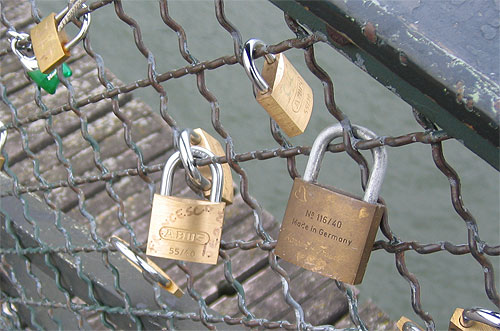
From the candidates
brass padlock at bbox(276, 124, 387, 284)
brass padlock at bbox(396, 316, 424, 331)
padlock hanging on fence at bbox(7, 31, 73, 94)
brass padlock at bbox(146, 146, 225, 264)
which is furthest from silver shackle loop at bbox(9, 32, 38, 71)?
brass padlock at bbox(396, 316, 424, 331)

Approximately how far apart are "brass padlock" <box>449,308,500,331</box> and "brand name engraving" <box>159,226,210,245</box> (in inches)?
14.7

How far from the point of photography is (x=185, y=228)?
937 mm

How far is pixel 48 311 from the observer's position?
1728 mm

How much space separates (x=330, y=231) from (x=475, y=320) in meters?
0.17

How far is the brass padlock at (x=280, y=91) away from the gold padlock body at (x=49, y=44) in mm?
404

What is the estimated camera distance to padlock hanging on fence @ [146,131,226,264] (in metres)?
0.92

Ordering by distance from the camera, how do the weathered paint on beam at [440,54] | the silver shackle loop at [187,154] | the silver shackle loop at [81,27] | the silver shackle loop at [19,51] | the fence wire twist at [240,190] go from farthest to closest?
the silver shackle loop at [19,51] → the silver shackle loop at [81,27] → the silver shackle loop at [187,154] → the fence wire twist at [240,190] → the weathered paint on beam at [440,54]

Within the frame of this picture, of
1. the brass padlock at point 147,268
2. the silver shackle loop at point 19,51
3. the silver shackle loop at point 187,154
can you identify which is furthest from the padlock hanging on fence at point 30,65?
the silver shackle loop at point 187,154

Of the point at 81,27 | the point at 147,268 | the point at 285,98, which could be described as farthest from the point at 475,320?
the point at 81,27

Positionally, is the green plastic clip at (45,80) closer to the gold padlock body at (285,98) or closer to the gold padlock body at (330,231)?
the gold padlock body at (285,98)

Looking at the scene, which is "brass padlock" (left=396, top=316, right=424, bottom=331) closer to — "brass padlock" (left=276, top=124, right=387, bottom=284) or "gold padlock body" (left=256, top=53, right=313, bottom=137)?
"brass padlock" (left=276, top=124, right=387, bottom=284)

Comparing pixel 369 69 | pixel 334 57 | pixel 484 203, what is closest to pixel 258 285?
pixel 369 69

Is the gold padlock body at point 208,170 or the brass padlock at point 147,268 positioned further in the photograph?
the brass padlock at point 147,268

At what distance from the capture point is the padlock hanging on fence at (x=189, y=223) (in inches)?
36.4
